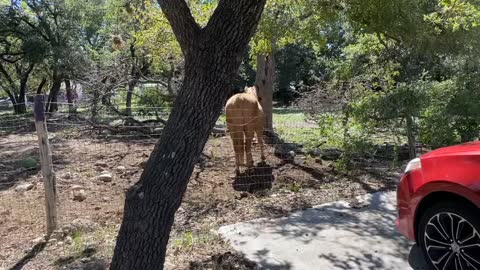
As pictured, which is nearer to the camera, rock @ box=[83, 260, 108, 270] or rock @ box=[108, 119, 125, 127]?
rock @ box=[83, 260, 108, 270]

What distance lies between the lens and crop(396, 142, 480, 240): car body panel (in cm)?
320

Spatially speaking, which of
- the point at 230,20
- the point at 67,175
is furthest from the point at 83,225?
the point at 230,20

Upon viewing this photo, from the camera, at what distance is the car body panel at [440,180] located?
10.5ft

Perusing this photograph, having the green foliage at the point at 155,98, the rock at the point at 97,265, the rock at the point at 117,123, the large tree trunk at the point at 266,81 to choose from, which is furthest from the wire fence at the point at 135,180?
the green foliage at the point at 155,98

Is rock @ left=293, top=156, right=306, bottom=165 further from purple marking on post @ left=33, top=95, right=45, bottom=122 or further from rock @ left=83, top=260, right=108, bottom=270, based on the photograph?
rock @ left=83, top=260, right=108, bottom=270

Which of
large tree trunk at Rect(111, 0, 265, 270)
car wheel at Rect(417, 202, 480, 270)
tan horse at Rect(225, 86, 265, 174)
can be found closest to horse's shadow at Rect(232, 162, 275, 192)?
tan horse at Rect(225, 86, 265, 174)

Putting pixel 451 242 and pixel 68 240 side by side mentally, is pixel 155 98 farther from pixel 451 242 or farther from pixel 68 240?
pixel 451 242

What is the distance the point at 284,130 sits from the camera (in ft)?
39.2

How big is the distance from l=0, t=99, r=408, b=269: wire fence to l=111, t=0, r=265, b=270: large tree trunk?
38.0 inches

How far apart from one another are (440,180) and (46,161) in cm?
398

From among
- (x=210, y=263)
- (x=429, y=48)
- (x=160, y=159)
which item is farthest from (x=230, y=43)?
(x=429, y=48)

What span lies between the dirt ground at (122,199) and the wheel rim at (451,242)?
5.05 ft

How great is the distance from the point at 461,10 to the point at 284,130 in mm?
6619

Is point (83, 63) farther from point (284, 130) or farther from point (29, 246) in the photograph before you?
point (29, 246)
